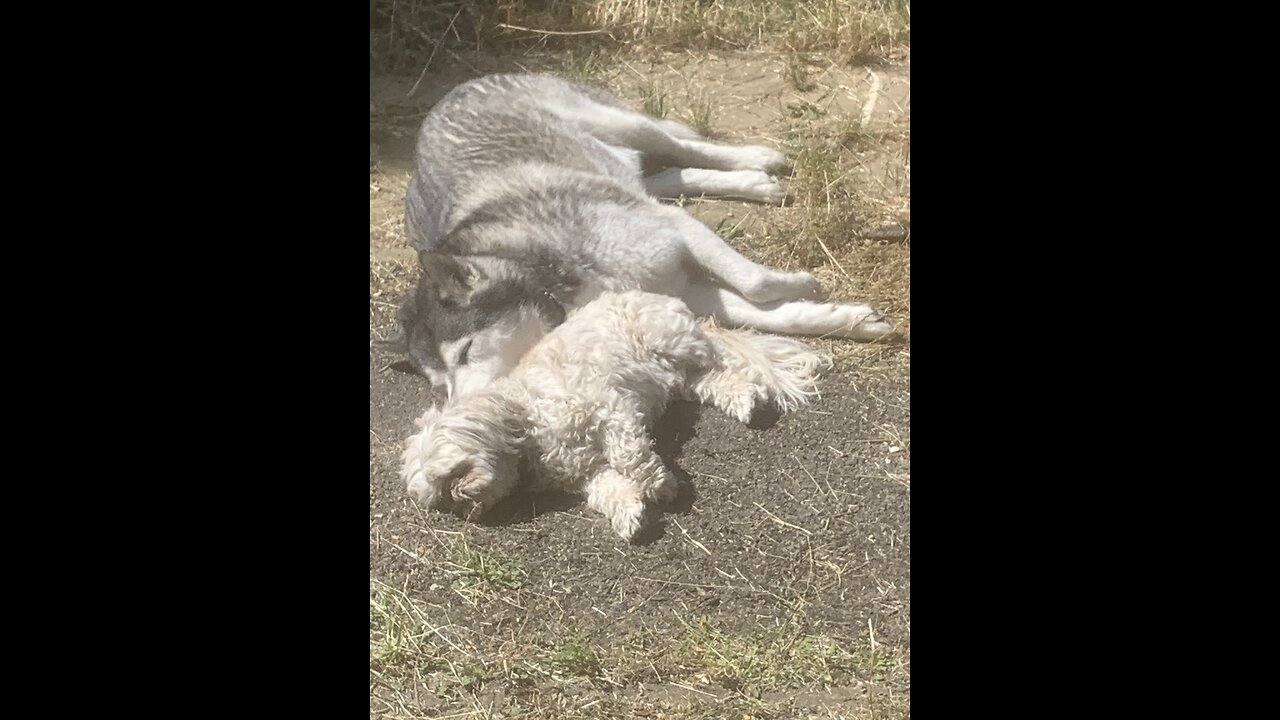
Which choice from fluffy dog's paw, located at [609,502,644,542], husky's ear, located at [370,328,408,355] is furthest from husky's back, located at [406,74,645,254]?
fluffy dog's paw, located at [609,502,644,542]

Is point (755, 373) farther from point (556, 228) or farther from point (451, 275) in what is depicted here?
point (451, 275)

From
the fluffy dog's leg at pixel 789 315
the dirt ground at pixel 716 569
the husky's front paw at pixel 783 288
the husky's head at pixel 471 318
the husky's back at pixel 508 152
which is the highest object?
the husky's back at pixel 508 152

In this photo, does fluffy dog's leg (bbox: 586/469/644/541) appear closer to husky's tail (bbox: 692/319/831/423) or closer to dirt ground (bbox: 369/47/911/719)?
dirt ground (bbox: 369/47/911/719)

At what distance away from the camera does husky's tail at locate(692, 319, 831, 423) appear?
175 inches

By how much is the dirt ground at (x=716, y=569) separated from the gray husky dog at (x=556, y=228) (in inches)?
11.0

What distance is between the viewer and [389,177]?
5074mm

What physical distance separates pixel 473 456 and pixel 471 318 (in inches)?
24.9

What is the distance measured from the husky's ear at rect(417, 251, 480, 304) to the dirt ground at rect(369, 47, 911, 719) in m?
0.50

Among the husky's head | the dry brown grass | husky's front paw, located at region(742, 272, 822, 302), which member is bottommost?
the husky's head

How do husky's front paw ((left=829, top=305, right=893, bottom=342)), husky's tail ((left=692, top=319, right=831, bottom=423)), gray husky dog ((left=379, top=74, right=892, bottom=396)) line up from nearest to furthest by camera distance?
husky's tail ((left=692, top=319, right=831, bottom=423)) → husky's front paw ((left=829, top=305, right=893, bottom=342)) → gray husky dog ((left=379, top=74, right=892, bottom=396))

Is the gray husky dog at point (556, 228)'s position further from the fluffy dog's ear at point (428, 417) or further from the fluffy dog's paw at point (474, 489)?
the fluffy dog's paw at point (474, 489)

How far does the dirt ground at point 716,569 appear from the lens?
13.9ft

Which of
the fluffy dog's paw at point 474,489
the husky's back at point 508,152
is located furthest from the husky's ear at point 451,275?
the fluffy dog's paw at point 474,489

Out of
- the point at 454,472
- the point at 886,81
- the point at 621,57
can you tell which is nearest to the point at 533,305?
the point at 454,472
